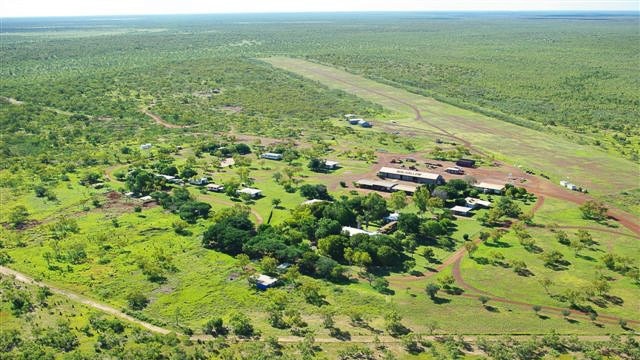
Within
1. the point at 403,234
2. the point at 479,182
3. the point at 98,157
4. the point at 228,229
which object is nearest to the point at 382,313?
the point at 403,234

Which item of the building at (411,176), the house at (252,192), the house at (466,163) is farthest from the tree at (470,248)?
the house at (466,163)

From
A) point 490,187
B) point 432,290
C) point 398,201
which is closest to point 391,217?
point 398,201

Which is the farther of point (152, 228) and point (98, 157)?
point (98, 157)

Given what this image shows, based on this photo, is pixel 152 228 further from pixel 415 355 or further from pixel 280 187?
pixel 415 355

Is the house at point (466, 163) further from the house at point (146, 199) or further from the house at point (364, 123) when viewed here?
the house at point (146, 199)

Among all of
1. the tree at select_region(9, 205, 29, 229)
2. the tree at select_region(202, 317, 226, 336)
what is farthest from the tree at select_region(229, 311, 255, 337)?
the tree at select_region(9, 205, 29, 229)

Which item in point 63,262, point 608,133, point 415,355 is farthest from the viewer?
point 608,133

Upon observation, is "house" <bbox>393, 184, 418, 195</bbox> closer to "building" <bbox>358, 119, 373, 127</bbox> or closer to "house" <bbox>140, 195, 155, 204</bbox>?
"house" <bbox>140, 195, 155, 204</bbox>
